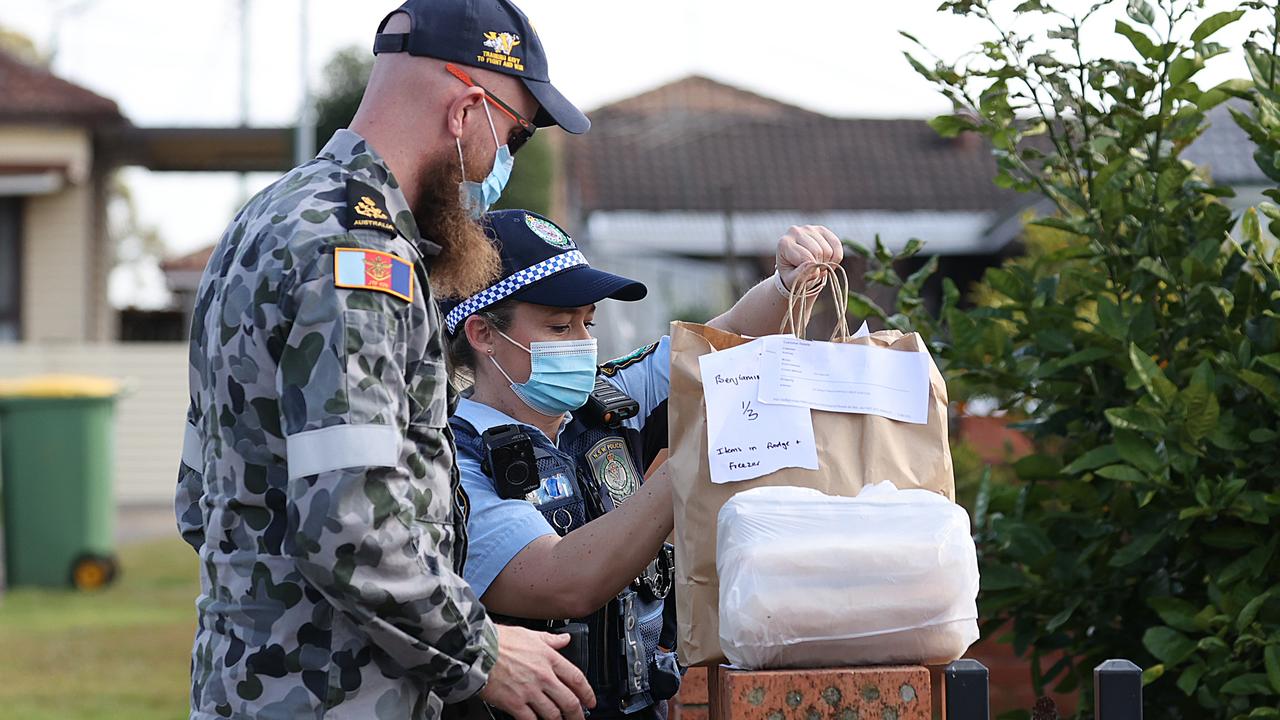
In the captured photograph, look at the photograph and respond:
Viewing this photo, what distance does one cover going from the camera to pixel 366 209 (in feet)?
6.99

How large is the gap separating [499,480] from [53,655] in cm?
630

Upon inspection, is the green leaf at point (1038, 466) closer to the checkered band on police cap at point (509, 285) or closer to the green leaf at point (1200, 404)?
the green leaf at point (1200, 404)

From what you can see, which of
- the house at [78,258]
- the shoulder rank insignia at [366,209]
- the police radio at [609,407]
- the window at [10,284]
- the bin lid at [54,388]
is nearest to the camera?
the shoulder rank insignia at [366,209]

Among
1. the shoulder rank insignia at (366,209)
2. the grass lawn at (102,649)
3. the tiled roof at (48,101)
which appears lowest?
the grass lawn at (102,649)

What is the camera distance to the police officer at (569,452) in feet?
8.10

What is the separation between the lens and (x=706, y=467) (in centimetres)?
222

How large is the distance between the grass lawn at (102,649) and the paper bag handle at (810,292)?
16.0 feet

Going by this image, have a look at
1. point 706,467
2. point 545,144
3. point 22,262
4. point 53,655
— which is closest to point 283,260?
point 706,467

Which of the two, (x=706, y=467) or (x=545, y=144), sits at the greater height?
(x=545, y=144)

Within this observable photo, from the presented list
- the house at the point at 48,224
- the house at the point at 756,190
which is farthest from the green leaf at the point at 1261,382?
the house at the point at 48,224

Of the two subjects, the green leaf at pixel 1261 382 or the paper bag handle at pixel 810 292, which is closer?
the paper bag handle at pixel 810 292

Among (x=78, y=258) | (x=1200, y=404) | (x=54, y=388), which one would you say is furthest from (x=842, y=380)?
(x=78, y=258)

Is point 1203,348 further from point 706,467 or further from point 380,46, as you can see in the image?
point 380,46

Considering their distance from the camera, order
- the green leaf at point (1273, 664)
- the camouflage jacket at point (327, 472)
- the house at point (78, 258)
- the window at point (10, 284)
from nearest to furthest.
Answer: the camouflage jacket at point (327, 472)
the green leaf at point (1273, 664)
the house at point (78, 258)
the window at point (10, 284)
